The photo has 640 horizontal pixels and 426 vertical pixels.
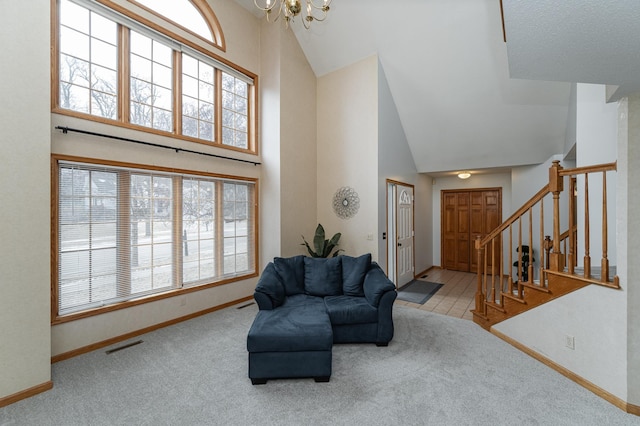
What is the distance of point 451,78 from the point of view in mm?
4328

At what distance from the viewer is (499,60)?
3887mm

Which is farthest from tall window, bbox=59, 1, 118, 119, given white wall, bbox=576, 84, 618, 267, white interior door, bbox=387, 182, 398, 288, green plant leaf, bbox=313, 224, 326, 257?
white wall, bbox=576, 84, 618, 267

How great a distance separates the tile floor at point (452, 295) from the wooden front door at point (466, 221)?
37 cm

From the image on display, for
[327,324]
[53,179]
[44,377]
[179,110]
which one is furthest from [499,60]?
[44,377]

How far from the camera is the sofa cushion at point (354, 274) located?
3441 millimetres

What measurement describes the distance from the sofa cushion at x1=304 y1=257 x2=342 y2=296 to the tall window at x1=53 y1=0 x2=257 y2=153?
2243 mm

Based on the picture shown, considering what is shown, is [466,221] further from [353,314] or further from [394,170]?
[353,314]

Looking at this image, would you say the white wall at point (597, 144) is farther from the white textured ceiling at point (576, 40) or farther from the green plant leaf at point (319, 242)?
the green plant leaf at point (319, 242)

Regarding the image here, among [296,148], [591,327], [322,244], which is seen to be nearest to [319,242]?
[322,244]

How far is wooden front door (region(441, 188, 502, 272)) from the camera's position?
6.42 meters

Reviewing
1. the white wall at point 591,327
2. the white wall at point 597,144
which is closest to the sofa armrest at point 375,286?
the white wall at point 591,327

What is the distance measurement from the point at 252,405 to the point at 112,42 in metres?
3.96

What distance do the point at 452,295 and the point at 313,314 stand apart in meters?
3.07

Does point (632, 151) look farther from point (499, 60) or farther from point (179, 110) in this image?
point (179, 110)
